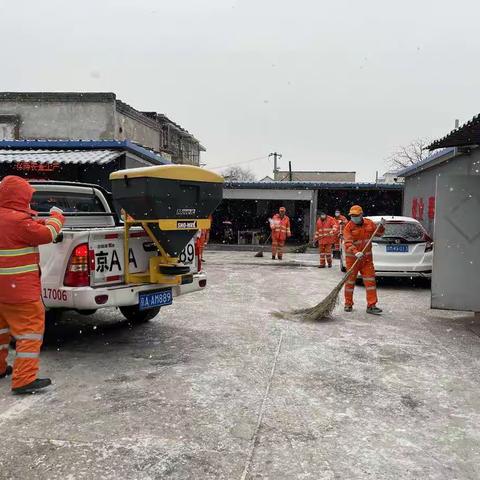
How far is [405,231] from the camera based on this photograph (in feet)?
33.5

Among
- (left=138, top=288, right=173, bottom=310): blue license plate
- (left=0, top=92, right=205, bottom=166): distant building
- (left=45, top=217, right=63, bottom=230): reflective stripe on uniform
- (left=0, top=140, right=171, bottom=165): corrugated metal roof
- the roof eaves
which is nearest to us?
(left=45, top=217, right=63, bottom=230): reflective stripe on uniform

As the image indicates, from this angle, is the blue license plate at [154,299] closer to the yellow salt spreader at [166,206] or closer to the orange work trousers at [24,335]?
the yellow salt spreader at [166,206]

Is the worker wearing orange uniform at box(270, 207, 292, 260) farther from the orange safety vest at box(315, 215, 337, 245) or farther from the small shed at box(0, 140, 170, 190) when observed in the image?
the small shed at box(0, 140, 170, 190)

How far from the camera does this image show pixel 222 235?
2727 centimetres

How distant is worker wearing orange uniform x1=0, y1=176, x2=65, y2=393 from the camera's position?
402 centimetres

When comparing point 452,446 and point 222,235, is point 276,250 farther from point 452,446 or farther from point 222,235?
point 452,446

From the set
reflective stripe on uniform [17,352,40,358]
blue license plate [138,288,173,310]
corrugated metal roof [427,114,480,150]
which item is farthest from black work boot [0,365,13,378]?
corrugated metal roof [427,114,480,150]

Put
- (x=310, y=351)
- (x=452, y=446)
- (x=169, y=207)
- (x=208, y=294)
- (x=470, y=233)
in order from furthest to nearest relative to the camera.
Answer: (x=208, y=294)
(x=470, y=233)
(x=310, y=351)
(x=169, y=207)
(x=452, y=446)

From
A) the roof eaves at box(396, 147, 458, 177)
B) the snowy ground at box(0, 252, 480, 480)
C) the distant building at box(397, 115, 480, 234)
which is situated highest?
the roof eaves at box(396, 147, 458, 177)

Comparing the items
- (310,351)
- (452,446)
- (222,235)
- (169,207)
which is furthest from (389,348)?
(222,235)

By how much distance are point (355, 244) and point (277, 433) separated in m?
4.91

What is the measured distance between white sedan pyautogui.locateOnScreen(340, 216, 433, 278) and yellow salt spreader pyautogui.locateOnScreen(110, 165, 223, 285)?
5.55 metres

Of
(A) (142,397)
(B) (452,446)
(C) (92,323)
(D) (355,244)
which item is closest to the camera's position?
(B) (452,446)

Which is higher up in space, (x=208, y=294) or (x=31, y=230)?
(x=31, y=230)
